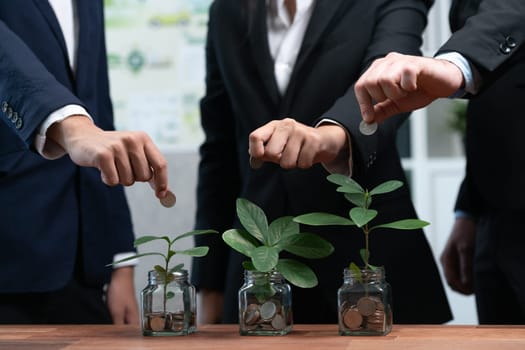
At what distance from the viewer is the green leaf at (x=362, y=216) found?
3.97 ft

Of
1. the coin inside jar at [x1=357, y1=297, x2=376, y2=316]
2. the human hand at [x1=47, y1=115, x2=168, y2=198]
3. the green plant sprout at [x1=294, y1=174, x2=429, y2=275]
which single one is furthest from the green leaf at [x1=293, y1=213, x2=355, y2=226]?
the human hand at [x1=47, y1=115, x2=168, y2=198]

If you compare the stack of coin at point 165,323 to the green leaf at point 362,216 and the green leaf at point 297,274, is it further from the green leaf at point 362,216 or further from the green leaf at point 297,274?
the green leaf at point 362,216

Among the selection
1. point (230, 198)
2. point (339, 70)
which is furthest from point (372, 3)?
point (230, 198)

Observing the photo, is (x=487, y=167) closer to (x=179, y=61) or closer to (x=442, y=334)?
(x=442, y=334)

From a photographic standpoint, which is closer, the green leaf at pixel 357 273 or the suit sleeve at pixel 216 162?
the green leaf at pixel 357 273

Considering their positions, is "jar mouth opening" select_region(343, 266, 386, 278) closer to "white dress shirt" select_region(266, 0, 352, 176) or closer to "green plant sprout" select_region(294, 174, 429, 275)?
"green plant sprout" select_region(294, 174, 429, 275)

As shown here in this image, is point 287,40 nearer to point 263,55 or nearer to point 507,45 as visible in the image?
point 263,55

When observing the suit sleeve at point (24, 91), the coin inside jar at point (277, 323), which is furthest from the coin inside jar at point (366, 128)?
the suit sleeve at point (24, 91)

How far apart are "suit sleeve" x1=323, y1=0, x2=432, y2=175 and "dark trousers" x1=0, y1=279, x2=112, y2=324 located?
604mm

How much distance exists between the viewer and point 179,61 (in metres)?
4.35

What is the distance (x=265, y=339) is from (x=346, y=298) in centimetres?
12

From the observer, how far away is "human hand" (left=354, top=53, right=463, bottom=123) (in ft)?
4.20

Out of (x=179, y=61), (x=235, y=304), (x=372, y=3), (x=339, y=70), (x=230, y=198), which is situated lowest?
(x=235, y=304)

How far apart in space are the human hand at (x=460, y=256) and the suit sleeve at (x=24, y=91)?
879mm
